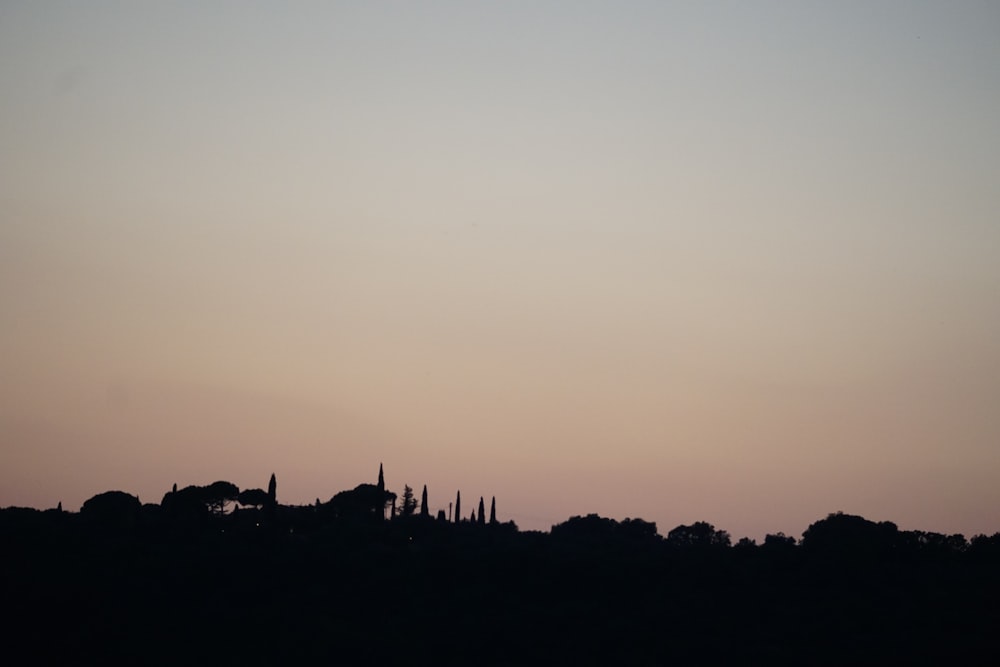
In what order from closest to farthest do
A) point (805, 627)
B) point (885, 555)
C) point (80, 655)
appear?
point (80, 655) → point (805, 627) → point (885, 555)

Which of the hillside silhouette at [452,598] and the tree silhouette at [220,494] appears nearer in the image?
the hillside silhouette at [452,598]

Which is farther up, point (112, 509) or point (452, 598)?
point (112, 509)

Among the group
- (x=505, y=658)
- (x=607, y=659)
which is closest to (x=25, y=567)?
(x=505, y=658)

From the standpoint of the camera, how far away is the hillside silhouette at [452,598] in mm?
97812

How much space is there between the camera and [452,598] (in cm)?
11412

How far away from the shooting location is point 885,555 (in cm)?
13788

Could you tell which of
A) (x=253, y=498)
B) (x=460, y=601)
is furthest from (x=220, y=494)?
(x=460, y=601)

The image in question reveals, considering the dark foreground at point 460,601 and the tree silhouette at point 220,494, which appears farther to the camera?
the tree silhouette at point 220,494

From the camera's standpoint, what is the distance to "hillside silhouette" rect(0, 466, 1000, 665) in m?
97.8

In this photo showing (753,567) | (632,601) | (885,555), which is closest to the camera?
(632,601)

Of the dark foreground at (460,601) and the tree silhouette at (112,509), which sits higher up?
the tree silhouette at (112,509)

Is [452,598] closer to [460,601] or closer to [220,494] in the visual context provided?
[460,601]

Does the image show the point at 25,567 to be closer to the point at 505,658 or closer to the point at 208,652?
the point at 208,652

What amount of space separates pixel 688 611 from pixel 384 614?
26953 millimetres
